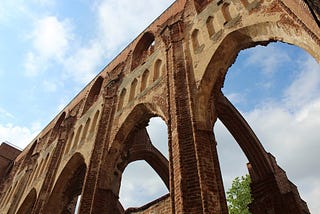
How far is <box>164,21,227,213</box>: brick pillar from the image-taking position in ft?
15.7

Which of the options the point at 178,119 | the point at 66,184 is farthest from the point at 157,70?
the point at 66,184

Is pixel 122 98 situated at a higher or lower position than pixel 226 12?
higher

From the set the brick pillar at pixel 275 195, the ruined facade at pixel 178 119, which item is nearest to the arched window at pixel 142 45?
the ruined facade at pixel 178 119

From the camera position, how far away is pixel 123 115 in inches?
349

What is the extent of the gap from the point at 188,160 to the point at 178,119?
1023mm

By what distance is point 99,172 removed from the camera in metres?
8.08

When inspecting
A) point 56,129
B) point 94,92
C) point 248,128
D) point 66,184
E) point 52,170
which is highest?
point 94,92

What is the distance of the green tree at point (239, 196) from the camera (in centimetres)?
1804

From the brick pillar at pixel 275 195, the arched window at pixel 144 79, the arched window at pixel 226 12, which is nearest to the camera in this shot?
the arched window at pixel 226 12

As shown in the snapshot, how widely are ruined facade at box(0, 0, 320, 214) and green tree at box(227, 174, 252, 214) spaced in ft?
24.0

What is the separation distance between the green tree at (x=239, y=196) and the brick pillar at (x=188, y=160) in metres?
13.7

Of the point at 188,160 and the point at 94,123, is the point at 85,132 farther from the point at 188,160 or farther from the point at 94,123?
the point at 188,160

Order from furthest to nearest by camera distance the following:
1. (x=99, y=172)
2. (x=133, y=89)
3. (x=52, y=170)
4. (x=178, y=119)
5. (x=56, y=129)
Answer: (x=56, y=129)
(x=52, y=170)
(x=133, y=89)
(x=99, y=172)
(x=178, y=119)

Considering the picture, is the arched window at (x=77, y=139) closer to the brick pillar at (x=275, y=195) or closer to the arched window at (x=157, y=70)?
the arched window at (x=157, y=70)
